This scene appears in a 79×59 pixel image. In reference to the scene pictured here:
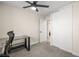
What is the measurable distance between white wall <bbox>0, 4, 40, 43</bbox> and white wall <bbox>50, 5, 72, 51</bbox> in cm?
148

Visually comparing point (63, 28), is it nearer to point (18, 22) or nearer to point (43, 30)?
point (43, 30)

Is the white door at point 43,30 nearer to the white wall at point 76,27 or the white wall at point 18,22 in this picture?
the white wall at point 18,22

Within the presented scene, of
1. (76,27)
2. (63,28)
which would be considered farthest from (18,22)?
(76,27)

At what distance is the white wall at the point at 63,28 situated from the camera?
4191mm

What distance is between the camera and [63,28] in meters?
4.61

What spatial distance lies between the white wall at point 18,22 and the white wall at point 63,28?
4.86ft

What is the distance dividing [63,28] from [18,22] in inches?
109

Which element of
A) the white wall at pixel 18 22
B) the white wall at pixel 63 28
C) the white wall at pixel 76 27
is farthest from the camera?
the white wall at pixel 63 28

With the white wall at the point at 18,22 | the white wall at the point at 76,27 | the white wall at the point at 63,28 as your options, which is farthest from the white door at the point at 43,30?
the white wall at the point at 76,27

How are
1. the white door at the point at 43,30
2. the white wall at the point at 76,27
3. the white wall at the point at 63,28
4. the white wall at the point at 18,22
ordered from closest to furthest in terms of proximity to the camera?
the white wall at the point at 76,27 < the white wall at the point at 18,22 < the white wall at the point at 63,28 < the white door at the point at 43,30

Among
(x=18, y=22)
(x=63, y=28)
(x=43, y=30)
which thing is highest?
(x=18, y=22)

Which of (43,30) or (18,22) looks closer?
(18,22)

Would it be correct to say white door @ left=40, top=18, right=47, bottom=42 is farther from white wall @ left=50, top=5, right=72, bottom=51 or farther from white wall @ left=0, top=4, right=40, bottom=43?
white wall @ left=50, top=5, right=72, bottom=51

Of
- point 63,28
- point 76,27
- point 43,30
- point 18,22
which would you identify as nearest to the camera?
point 76,27
